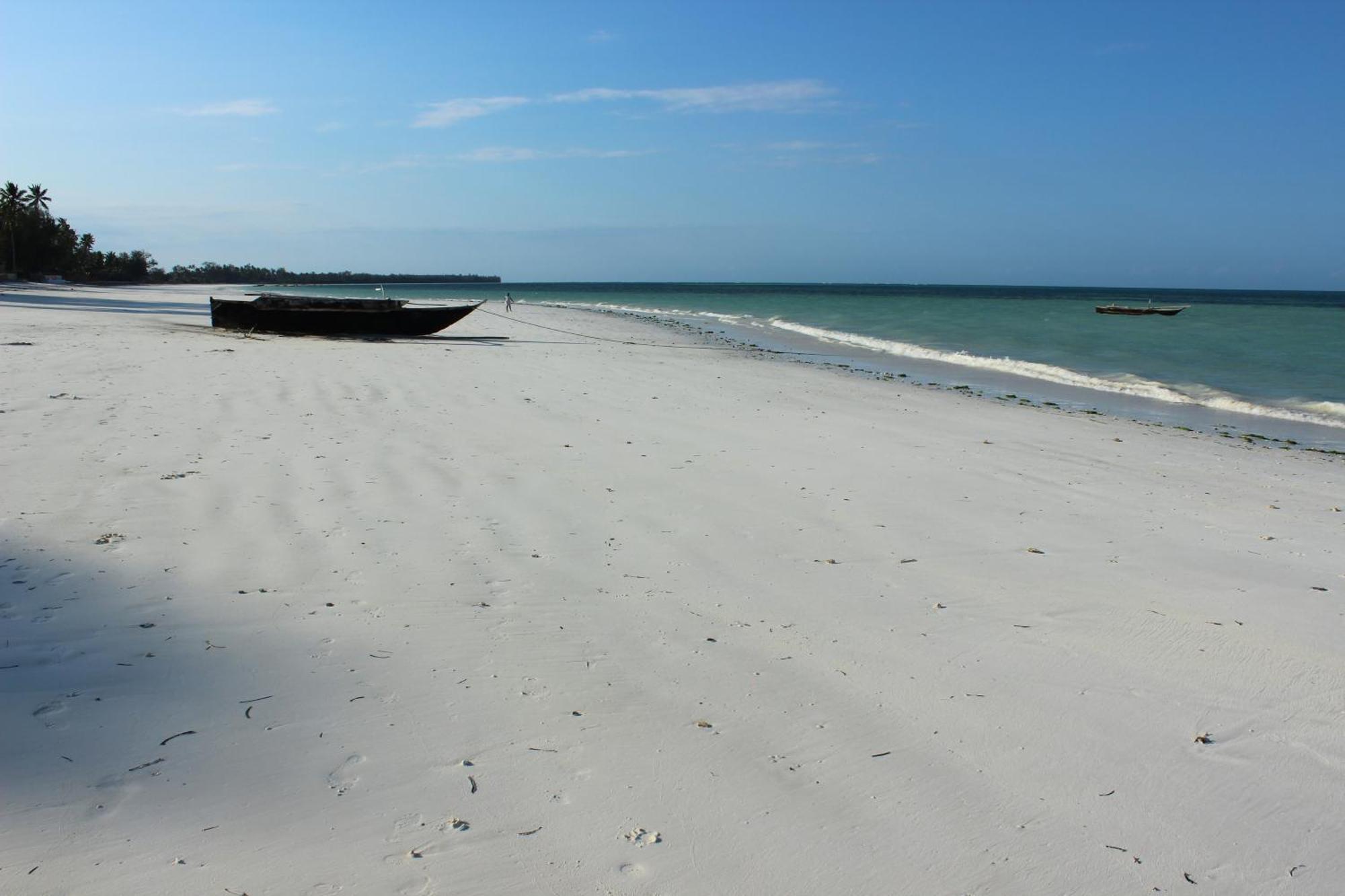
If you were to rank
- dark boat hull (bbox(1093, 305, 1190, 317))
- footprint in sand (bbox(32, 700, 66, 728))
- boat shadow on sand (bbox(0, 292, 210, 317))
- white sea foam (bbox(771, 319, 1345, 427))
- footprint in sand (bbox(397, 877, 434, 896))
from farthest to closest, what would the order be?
dark boat hull (bbox(1093, 305, 1190, 317))
boat shadow on sand (bbox(0, 292, 210, 317))
white sea foam (bbox(771, 319, 1345, 427))
footprint in sand (bbox(32, 700, 66, 728))
footprint in sand (bbox(397, 877, 434, 896))

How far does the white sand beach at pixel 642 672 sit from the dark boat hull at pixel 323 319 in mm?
10323

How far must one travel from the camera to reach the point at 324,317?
1644cm

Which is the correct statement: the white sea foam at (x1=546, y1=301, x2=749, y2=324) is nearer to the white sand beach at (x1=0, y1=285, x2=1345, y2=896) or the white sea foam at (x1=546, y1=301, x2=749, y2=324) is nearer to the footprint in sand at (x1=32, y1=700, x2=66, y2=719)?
the white sand beach at (x1=0, y1=285, x2=1345, y2=896)

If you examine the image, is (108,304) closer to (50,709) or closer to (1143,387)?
(1143,387)

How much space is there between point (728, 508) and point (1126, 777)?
286 cm

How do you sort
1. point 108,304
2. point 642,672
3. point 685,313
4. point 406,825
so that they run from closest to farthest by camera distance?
point 406,825
point 642,672
point 108,304
point 685,313

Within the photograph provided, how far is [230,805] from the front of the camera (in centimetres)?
215

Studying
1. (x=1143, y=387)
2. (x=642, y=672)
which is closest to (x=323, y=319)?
(x=1143, y=387)

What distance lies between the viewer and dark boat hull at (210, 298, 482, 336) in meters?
16.3

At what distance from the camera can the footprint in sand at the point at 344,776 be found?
2.25m

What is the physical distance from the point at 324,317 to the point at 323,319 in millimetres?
55

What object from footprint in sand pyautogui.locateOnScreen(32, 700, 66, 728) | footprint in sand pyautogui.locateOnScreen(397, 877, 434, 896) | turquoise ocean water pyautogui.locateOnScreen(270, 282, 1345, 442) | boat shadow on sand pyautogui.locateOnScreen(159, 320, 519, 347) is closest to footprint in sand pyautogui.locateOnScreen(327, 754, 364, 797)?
footprint in sand pyautogui.locateOnScreen(397, 877, 434, 896)

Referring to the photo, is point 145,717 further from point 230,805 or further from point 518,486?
point 518,486

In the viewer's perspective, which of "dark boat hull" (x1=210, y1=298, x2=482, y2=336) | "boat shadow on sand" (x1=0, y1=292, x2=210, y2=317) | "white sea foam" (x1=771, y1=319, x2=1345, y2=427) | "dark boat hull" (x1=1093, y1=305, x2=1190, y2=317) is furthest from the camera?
"dark boat hull" (x1=1093, y1=305, x2=1190, y2=317)
